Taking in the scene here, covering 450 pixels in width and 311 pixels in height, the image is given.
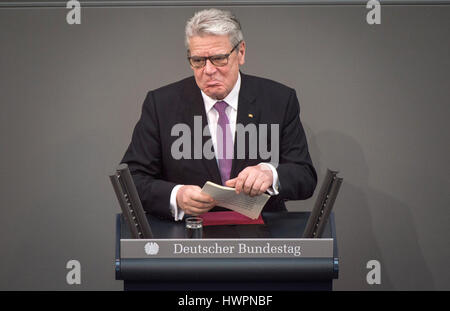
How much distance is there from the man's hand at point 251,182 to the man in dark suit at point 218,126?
38cm

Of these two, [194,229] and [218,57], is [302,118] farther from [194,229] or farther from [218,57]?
[194,229]

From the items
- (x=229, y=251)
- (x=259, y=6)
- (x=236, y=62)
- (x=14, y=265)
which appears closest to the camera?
(x=229, y=251)

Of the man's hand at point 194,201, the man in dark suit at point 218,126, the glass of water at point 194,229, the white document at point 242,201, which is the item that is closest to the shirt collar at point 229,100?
the man in dark suit at point 218,126

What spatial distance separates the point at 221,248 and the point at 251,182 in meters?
0.33

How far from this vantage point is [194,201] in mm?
2562

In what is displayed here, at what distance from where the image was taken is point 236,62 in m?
3.04

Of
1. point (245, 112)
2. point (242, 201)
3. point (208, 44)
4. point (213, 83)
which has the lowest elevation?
point (242, 201)

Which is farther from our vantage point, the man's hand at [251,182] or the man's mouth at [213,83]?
the man's mouth at [213,83]

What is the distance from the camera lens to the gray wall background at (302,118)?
3725mm

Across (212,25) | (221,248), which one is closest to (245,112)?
(212,25)

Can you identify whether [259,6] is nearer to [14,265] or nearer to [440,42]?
[440,42]

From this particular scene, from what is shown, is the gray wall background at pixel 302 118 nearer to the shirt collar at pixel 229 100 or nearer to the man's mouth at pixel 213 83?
the shirt collar at pixel 229 100
